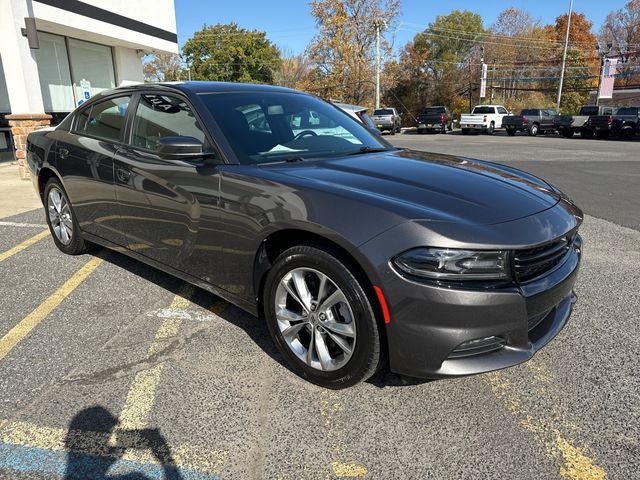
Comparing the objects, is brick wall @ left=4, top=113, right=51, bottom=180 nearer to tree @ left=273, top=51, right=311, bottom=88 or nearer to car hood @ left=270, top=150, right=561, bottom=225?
car hood @ left=270, top=150, right=561, bottom=225

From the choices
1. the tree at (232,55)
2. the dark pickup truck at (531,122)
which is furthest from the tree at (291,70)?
the dark pickup truck at (531,122)

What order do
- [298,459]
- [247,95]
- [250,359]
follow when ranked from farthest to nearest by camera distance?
[247,95], [250,359], [298,459]

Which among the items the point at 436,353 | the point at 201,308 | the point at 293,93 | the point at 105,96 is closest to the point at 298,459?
the point at 436,353

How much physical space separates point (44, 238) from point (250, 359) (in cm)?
376

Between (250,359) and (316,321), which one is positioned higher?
(316,321)

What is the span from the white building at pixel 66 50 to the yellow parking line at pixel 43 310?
6186 mm

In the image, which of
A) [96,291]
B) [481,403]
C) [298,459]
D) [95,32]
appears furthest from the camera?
[95,32]

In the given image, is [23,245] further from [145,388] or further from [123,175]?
[145,388]

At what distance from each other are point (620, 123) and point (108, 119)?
30.4 meters

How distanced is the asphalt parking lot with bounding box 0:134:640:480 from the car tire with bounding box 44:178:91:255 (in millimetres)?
914

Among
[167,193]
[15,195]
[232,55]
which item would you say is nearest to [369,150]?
[167,193]

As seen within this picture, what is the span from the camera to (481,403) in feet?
8.38

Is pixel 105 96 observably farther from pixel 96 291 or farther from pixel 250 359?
pixel 250 359

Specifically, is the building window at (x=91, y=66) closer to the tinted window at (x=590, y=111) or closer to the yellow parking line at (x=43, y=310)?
the yellow parking line at (x=43, y=310)
